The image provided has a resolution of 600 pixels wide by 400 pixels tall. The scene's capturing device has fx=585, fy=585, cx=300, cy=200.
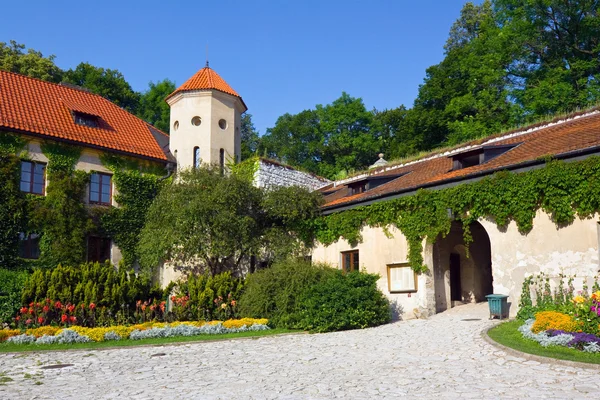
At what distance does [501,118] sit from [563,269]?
78.9 feet

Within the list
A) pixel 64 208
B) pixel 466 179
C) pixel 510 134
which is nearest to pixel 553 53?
pixel 510 134

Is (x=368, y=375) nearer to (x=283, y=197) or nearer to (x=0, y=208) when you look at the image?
(x=283, y=197)

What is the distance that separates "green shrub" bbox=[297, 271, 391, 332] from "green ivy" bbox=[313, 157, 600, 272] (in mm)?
2801

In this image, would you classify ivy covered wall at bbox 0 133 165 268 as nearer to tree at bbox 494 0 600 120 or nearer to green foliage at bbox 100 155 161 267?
green foliage at bbox 100 155 161 267

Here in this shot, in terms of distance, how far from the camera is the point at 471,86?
40625 mm

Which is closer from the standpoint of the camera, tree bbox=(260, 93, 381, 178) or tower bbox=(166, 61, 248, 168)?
tower bbox=(166, 61, 248, 168)

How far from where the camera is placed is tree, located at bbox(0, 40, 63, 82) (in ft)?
130

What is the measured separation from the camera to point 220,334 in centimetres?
1616

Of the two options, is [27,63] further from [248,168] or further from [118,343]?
[118,343]

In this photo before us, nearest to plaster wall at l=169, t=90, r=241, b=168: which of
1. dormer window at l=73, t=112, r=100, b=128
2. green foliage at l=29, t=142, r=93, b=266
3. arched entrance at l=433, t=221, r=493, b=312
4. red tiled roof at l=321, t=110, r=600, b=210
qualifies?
dormer window at l=73, t=112, r=100, b=128

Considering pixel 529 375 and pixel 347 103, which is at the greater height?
pixel 347 103

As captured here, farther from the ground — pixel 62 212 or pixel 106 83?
pixel 106 83

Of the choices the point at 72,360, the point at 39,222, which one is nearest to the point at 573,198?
the point at 72,360

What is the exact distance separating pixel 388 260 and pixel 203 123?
12659 millimetres
